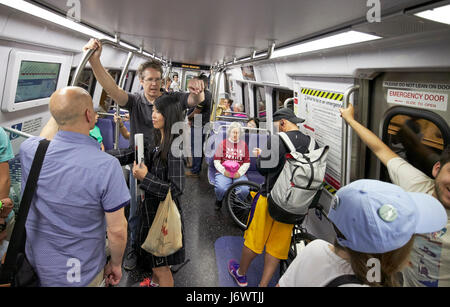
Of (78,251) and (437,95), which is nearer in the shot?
(78,251)


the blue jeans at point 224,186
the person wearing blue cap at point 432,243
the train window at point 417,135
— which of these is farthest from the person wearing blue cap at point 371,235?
the blue jeans at point 224,186

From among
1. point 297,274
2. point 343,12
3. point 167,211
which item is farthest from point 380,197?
point 167,211

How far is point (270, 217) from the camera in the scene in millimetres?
2896

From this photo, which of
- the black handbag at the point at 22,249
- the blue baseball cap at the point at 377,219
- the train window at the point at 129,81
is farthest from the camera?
the train window at the point at 129,81

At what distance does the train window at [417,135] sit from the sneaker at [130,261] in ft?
10.2

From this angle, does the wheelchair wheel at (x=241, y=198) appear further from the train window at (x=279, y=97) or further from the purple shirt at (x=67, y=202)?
the purple shirt at (x=67, y=202)

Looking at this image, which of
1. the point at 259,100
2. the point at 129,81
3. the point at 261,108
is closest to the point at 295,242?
the point at 261,108

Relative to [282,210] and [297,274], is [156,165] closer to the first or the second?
[282,210]

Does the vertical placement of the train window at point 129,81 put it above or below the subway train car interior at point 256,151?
above

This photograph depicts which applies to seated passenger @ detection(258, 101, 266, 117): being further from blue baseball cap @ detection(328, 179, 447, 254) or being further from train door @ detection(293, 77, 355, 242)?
blue baseball cap @ detection(328, 179, 447, 254)

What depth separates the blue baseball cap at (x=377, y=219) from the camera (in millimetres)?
924

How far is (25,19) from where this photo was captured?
229cm

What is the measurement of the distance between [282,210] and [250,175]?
2.82m

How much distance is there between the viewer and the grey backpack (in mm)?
2523
